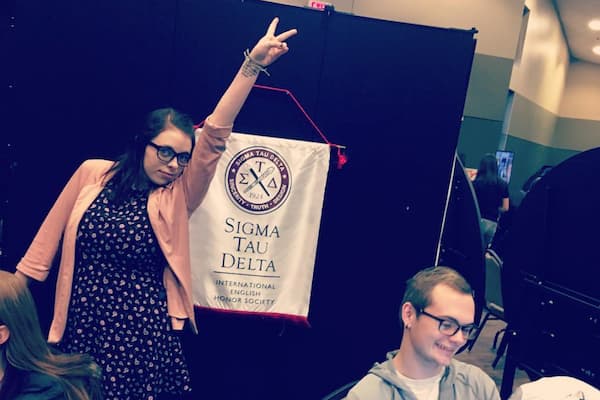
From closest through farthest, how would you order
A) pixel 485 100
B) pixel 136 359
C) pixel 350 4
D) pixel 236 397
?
1. pixel 136 359
2. pixel 236 397
3. pixel 350 4
4. pixel 485 100

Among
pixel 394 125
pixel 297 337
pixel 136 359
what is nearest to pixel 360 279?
pixel 297 337

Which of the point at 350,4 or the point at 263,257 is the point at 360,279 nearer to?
the point at 263,257

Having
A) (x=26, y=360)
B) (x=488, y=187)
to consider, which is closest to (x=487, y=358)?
(x=488, y=187)

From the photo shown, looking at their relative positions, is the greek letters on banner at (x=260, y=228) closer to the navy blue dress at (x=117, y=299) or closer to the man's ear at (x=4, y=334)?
the navy blue dress at (x=117, y=299)

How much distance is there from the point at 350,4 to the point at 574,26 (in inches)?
331

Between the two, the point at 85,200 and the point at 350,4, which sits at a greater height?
the point at 350,4

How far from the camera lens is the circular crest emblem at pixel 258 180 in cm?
230

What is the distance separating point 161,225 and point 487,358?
11.7ft

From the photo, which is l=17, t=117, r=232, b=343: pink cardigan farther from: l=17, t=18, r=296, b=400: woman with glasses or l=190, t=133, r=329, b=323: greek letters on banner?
l=190, t=133, r=329, b=323: greek letters on banner

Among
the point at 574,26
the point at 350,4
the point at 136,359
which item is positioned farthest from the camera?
the point at 574,26

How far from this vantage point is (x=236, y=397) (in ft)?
8.30

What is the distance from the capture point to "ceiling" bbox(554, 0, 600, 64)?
33.0ft

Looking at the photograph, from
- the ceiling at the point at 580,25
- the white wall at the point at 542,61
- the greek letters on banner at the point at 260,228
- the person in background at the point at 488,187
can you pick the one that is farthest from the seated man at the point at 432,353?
the ceiling at the point at 580,25

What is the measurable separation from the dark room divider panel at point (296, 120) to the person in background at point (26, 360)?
37.0 inches
